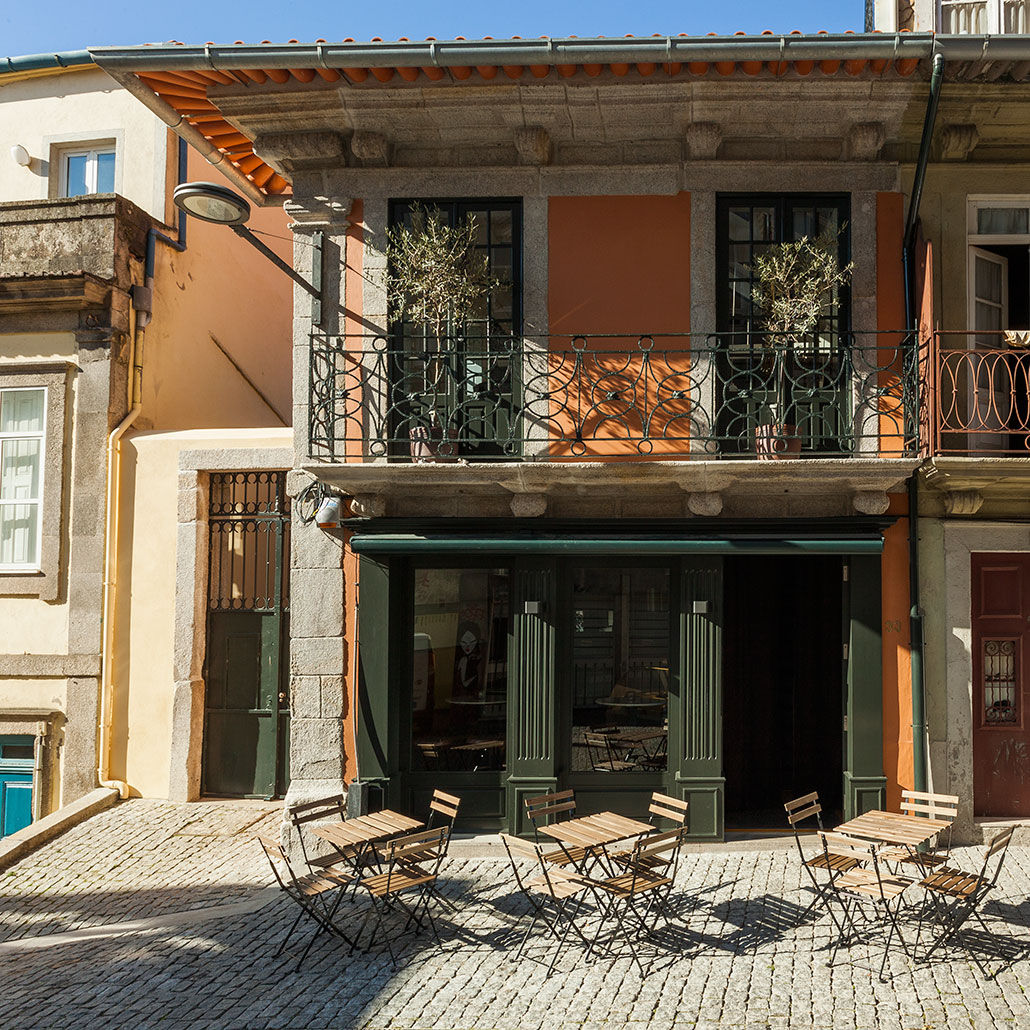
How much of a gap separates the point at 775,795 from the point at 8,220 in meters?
10.4

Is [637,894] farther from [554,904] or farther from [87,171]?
[87,171]

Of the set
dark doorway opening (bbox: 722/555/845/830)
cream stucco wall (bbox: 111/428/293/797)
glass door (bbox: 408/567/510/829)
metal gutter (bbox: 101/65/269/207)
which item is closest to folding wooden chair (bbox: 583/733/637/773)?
glass door (bbox: 408/567/510/829)

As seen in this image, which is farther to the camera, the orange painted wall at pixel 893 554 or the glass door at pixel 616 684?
the glass door at pixel 616 684

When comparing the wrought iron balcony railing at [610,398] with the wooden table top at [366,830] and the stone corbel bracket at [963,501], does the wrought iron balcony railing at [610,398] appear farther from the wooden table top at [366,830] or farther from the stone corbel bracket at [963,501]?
the wooden table top at [366,830]

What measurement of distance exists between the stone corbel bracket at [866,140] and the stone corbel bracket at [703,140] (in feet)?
3.62

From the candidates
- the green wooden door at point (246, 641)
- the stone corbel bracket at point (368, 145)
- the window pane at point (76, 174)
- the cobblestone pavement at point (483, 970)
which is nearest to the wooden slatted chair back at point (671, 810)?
the cobblestone pavement at point (483, 970)

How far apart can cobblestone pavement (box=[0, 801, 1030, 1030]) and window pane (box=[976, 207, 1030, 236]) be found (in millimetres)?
5232

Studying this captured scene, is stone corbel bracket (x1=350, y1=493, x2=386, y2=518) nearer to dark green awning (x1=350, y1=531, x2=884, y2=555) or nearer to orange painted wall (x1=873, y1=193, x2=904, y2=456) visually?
dark green awning (x1=350, y1=531, x2=884, y2=555)

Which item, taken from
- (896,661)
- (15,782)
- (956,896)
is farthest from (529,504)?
A: (15,782)

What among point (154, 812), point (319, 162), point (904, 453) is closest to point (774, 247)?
point (904, 453)

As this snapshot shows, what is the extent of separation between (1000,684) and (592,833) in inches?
165

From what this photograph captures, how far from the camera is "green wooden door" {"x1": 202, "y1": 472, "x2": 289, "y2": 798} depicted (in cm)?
1041

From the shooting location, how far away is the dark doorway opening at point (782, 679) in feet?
32.8

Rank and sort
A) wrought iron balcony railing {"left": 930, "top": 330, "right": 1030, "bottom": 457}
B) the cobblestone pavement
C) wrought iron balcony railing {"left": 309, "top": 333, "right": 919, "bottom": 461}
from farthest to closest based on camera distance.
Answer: wrought iron balcony railing {"left": 309, "top": 333, "right": 919, "bottom": 461}
wrought iron balcony railing {"left": 930, "top": 330, "right": 1030, "bottom": 457}
the cobblestone pavement
